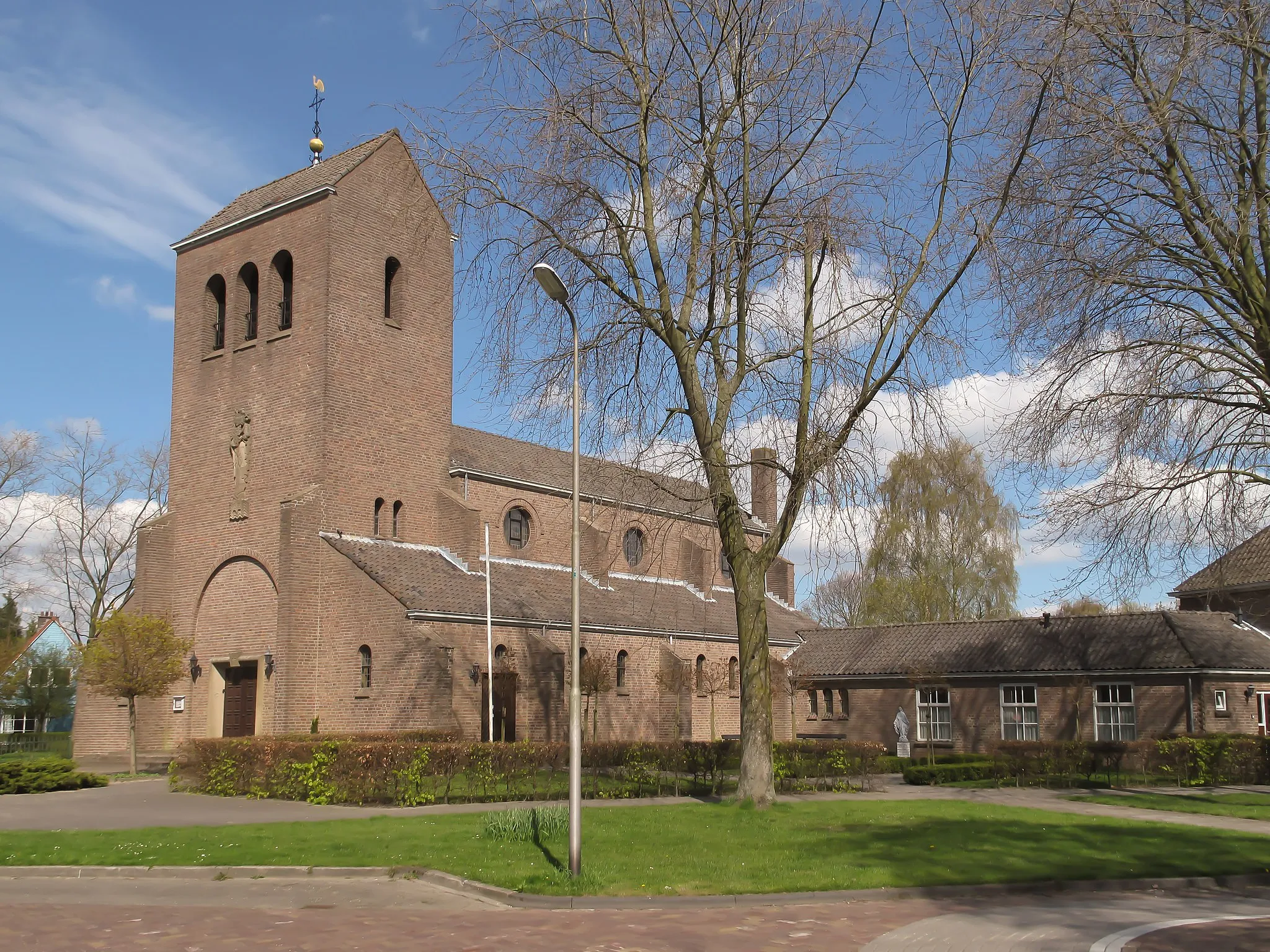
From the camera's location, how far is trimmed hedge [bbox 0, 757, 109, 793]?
22688mm

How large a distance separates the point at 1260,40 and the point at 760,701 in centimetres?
1211

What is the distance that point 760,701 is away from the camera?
18.2m

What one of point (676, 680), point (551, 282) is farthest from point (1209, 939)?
point (676, 680)

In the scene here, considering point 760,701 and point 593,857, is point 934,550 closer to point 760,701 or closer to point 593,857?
point 760,701

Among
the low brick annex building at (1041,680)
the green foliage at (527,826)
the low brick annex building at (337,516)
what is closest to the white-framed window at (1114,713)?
the low brick annex building at (1041,680)

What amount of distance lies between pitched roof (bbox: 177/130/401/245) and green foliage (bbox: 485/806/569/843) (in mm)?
21382

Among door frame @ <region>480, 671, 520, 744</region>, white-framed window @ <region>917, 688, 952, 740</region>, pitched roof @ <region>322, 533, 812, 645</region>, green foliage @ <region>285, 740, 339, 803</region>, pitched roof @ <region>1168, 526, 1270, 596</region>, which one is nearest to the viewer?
green foliage @ <region>285, 740, 339, 803</region>

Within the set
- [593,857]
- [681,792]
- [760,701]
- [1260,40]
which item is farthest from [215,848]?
[1260,40]

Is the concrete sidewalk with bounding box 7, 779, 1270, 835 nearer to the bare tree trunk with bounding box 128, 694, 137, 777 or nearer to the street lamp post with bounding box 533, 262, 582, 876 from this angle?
the bare tree trunk with bounding box 128, 694, 137, 777

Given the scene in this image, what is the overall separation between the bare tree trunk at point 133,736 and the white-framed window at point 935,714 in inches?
925

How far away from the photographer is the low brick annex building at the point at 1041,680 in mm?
31344

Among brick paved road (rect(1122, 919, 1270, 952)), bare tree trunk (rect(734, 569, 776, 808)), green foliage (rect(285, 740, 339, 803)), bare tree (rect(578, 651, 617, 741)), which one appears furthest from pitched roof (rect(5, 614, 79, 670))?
brick paved road (rect(1122, 919, 1270, 952))

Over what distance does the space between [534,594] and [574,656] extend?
70.4 feet

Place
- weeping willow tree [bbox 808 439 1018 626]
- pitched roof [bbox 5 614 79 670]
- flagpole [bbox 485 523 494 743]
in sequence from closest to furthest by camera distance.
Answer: flagpole [bbox 485 523 494 743] < weeping willow tree [bbox 808 439 1018 626] < pitched roof [bbox 5 614 79 670]
